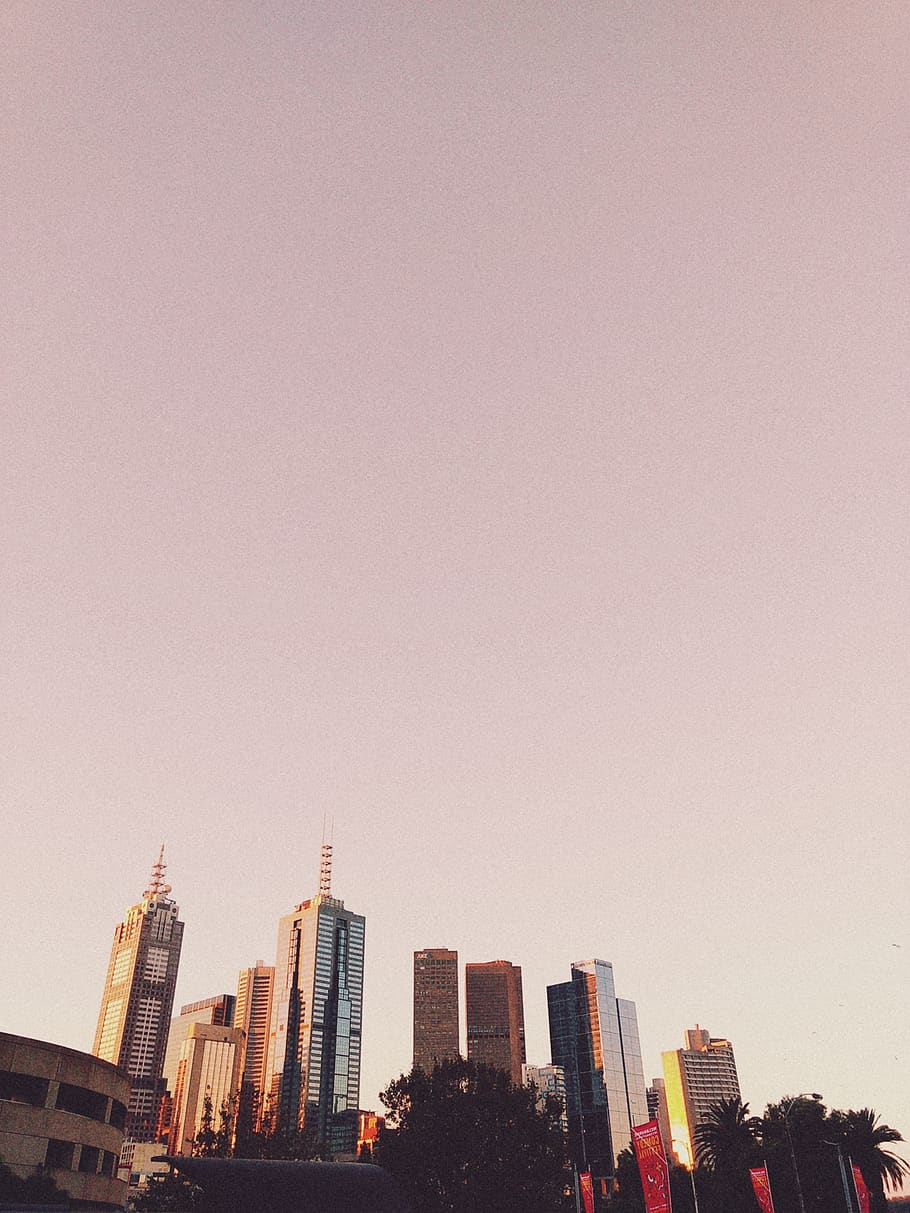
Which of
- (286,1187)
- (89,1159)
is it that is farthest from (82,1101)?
(286,1187)

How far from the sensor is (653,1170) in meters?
48.4

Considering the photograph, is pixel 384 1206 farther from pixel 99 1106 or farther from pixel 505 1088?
pixel 99 1106

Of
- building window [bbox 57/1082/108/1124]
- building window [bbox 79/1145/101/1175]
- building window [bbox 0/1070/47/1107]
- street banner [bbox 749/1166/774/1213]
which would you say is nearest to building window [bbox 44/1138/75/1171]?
building window [bbox 79/1145/101/1175]

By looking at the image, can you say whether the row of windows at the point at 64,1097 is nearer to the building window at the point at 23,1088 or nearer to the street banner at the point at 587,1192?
the building window at the point at 23,1088

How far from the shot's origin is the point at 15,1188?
55.8 metres

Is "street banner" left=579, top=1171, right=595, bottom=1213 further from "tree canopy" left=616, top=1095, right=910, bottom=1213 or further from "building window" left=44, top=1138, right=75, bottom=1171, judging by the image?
"building window" left=44, top=1138, right=75, bottom=1171

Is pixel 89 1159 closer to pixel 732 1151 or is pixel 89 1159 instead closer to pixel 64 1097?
pixel 64 1097

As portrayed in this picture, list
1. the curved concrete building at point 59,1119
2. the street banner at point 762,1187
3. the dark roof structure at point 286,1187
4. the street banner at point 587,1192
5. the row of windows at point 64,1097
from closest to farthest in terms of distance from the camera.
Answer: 1. the dark roof structure at point 286,1187
2. the street banner at point 762,1187
3. the curved concrete building at point 59,1119
4. the row of windows at point 64,1097
5. the street banner at point 587,1192

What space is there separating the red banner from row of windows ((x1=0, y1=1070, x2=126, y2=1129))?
3793cm

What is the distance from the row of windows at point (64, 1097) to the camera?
193 ft

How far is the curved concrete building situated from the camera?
191ft

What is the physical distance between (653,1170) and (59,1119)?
3833 cm

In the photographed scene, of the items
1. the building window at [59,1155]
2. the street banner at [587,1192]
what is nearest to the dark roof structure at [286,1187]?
the building window at [59,1155]

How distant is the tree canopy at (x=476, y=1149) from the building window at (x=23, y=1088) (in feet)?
75.0
